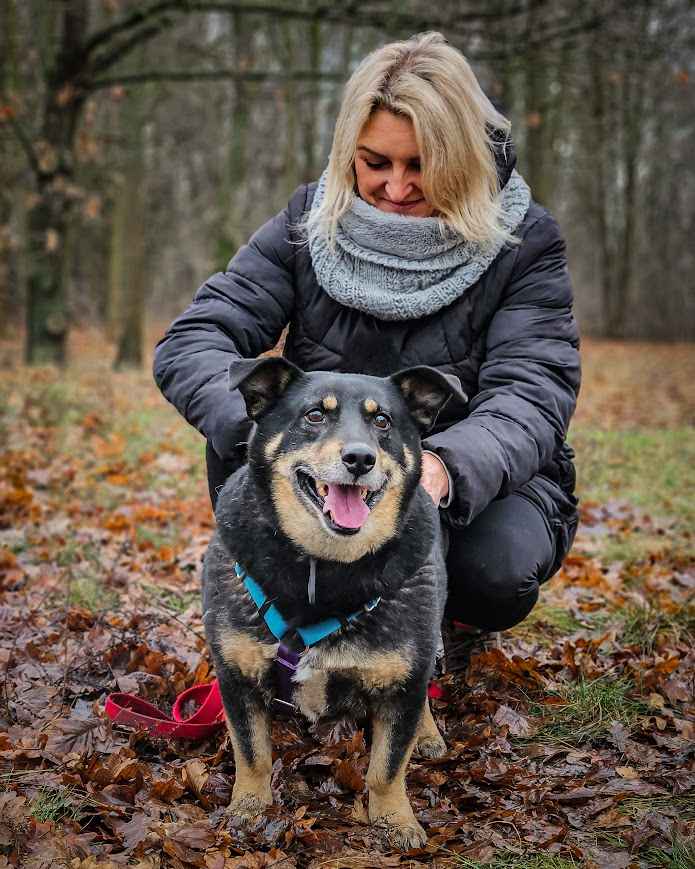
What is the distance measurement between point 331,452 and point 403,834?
1.23 metres

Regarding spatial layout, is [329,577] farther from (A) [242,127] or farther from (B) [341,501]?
(A) [242,127]

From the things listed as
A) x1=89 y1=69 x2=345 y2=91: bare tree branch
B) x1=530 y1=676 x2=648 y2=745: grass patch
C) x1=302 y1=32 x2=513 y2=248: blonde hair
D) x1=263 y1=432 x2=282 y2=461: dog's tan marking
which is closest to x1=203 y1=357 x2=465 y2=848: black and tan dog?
x1=263 y1=432 x2=282 y2=461: dog's tan marking

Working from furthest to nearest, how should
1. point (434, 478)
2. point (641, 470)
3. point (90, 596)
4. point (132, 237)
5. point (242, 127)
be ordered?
A: point (132, 237) → point (242, 127) → point (641, 470) → point (90, 596) → point (434, 478)

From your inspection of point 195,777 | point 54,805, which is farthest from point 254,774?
point 54,805

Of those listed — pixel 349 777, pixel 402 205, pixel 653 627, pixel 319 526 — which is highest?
pixel 402 205

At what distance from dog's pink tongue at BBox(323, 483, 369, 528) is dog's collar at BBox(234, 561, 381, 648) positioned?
0.90 ft

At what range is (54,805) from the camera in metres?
2.40

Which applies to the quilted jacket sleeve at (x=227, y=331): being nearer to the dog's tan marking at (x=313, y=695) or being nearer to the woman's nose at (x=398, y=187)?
the woman's nose at (x=398, y=187)

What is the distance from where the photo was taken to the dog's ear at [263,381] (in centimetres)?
250

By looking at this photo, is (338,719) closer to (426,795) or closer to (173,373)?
(426,795)

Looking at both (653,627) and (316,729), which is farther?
(653,627)

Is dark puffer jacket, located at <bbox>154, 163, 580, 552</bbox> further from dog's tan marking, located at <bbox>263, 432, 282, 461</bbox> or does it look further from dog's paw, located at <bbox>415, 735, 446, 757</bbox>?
dog's paw, located at <bbox>415, 735, 446, 757</bbox>

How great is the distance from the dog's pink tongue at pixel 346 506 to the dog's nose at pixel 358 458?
101 millimetres

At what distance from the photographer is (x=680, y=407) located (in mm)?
13945
